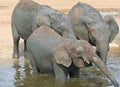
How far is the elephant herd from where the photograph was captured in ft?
38.5

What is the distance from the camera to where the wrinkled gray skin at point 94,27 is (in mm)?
12875

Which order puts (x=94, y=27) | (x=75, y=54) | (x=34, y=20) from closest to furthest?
(x=75, y=54) < (x=94, y=27) < (x=34, y=20)

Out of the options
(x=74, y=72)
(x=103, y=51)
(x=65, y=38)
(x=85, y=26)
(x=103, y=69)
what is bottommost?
(x=74, y=72)

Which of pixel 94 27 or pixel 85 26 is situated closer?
pixel 94 27

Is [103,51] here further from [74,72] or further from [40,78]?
[40,78]

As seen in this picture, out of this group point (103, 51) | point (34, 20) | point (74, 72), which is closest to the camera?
point (74, 72)

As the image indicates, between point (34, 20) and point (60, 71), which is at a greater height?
point (34, 20)

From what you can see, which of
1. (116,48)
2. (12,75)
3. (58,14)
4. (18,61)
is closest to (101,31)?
(58,14)

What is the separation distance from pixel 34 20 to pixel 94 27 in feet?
6.98

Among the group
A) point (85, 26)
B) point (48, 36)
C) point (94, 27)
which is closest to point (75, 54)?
point (48, 36)

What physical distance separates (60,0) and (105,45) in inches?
1042

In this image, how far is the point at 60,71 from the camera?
12.2 metres

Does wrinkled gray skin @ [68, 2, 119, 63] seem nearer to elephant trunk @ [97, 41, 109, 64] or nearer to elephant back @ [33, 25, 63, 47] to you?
elephant trunk @ [97, 41, 109, 64]

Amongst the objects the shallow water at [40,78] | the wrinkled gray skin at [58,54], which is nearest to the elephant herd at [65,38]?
the wrinkled gray skin at [58,54]
